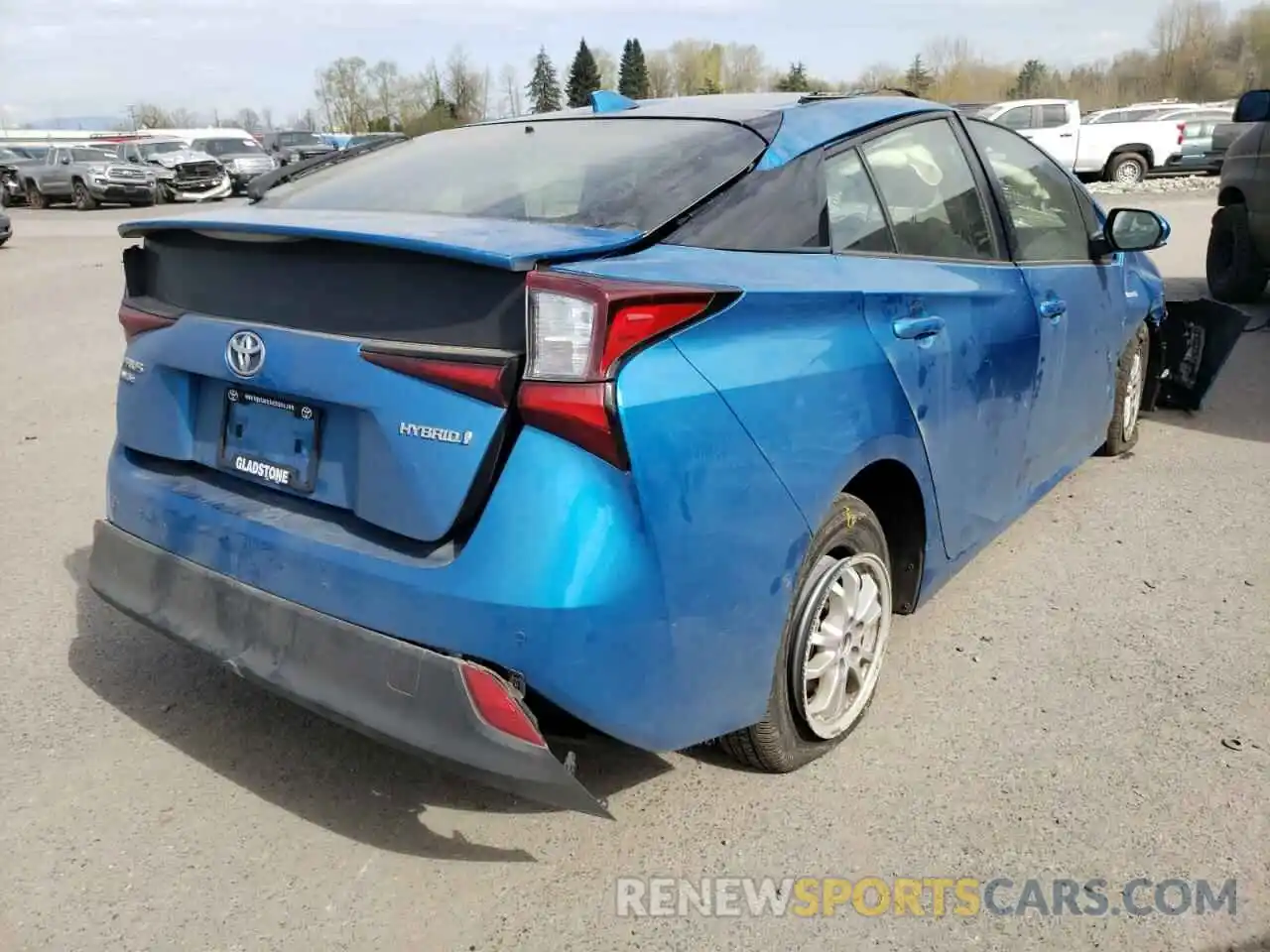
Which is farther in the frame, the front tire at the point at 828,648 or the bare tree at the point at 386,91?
the bare tree at the point at 386,91

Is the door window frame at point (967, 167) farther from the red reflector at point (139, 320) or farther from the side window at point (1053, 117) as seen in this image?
the side window at point (1053, 117)

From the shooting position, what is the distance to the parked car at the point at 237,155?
30.5 metres

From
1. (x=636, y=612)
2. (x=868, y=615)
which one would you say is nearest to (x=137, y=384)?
(x=636, y=612)

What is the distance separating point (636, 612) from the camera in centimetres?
213

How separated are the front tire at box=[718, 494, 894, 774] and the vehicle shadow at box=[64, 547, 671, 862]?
36cm

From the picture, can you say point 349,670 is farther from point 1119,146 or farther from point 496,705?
point 1119,146

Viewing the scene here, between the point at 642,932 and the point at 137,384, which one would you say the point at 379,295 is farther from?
the point at 642,932

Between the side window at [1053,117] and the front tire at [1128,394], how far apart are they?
20.0 metres

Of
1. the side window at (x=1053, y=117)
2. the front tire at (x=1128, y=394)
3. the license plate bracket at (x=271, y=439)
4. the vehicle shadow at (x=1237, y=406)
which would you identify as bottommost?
the vehicle shadow at (x=1237, y=406)

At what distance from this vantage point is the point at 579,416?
6.73 feet

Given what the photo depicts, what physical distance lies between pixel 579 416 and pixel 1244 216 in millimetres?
8533

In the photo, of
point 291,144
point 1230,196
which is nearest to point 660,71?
point 291,144

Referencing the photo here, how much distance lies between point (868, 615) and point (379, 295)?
1.58 meters

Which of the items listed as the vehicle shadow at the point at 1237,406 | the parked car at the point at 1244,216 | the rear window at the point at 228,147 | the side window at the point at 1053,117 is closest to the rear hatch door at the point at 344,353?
the vehicle shadow at the point at 1237,406
